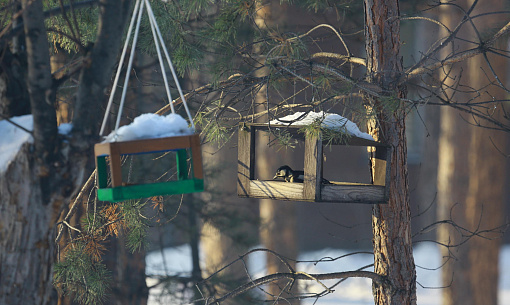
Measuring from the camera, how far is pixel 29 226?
2.19m

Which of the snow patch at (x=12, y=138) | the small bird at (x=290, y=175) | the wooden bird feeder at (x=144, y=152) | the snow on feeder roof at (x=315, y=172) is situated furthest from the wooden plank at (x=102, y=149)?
the small bird at (x=290, y=175)

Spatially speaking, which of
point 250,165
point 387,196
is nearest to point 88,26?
point 250,165

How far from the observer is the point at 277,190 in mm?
3113

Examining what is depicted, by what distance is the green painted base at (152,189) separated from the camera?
7.04 feet

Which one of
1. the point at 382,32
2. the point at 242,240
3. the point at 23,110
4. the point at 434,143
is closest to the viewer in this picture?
the point at 23,110

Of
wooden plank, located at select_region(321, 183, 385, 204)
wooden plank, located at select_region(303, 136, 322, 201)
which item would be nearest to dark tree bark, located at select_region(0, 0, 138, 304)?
wooden plank, located at select_region(303, 136, 322, 201)

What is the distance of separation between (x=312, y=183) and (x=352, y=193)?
25cm

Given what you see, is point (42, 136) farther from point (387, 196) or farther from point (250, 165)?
point (387, 196)

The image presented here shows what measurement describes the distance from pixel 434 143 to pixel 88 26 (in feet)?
28.4

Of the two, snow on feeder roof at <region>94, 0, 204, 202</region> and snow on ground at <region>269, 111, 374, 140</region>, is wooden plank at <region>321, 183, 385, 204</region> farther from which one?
snow on feeder roof at <region>94, 0, 204, 202</region>

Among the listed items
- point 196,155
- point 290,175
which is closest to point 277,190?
point 290,175

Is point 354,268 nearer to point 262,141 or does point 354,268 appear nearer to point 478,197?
point 262,141

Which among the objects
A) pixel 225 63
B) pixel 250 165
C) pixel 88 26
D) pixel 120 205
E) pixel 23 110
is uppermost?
pixel 88 26

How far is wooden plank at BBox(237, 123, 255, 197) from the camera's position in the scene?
327cm
